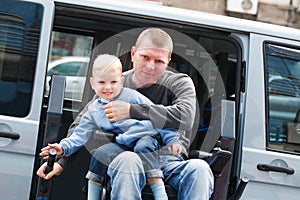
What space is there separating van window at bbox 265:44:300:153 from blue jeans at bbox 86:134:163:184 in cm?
78

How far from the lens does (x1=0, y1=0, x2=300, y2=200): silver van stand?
11.4 ft

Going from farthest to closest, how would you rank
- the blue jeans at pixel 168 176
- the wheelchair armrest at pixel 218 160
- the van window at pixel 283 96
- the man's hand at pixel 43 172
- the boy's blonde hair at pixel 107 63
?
the van window at pixel 283 96 → the boy's blonde hair at pixel 107 63 → the wheelchair armrest at pixel 218 160 → the man's hand at pixel 43 172 → the blue jeans at pixel 168 176

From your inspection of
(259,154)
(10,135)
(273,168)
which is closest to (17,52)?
(10,135)

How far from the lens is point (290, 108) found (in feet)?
12.6

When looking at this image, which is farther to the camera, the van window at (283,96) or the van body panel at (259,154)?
the van window at (283,96)

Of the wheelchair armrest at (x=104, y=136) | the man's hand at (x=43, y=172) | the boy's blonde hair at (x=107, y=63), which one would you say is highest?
the boy's blonde hair at (x=107, y=63)

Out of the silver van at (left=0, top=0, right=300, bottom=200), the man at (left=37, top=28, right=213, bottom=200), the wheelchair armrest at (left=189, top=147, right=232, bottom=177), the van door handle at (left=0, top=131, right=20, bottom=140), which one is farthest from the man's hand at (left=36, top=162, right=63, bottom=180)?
the wheelchair armrest at (left=189, top=147, right=232, bottom=177)

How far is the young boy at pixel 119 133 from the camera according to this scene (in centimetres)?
339

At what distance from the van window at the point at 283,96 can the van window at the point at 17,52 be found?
1431 mm

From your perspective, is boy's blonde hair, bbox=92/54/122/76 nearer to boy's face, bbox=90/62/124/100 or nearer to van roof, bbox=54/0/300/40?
boy's face, bbox=90/62/124/100

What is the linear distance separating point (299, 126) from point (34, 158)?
1657mm

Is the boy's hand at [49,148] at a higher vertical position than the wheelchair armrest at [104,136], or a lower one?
lower

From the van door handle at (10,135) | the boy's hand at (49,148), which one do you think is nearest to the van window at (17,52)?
the van door handle at (10,135)

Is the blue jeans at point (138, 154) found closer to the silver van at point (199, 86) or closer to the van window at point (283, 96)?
the silver van at point (199, 86)
